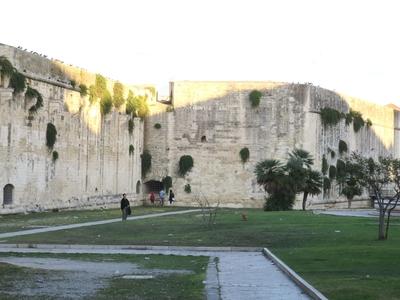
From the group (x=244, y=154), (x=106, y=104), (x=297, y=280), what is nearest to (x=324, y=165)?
(x=244, y=154)

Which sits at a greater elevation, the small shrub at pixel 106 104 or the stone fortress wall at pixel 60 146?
the small shrub at pixel 106 104

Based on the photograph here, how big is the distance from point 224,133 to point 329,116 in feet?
29.5

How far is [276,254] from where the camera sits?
16.5m

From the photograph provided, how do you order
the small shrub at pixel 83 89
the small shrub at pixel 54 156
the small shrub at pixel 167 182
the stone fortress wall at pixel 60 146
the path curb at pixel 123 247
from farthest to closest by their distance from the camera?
the small shrub at pixel 167 182 < the small shrub at pixel 83 89 < the small shrub at pixel 54 156 < the stone fortress wall at pixel 60 146 < the path curb at pixel 123 247

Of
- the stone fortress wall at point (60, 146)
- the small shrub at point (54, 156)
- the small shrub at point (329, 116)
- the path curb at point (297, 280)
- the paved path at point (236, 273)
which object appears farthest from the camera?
the small shrub at point (329, 116)

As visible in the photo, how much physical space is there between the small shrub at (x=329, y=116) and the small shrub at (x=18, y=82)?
27346 mm

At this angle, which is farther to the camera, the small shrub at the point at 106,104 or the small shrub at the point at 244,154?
the small shrub at the point at 244,154

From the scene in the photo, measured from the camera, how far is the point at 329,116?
57000 mm

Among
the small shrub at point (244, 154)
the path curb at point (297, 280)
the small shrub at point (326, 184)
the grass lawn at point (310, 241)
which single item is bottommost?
the path curb at point (297, 280)

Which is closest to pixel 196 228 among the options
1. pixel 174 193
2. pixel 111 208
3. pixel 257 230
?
pixel 257 230

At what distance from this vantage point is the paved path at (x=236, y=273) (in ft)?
34.2

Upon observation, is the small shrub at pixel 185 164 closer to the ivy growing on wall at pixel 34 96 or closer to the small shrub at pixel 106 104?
the small shrub at pixel 106 104

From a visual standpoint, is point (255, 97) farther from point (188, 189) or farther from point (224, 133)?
point (188, 189)

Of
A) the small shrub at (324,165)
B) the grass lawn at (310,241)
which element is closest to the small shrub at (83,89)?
the grass lawn at (310,241)
